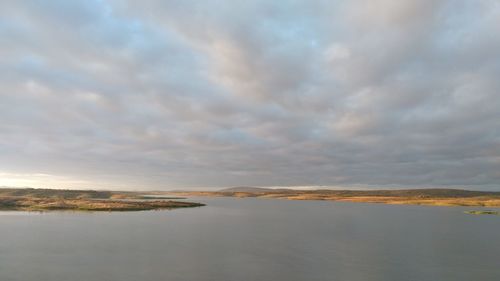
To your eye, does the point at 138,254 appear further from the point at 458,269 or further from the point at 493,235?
the point at 493,235

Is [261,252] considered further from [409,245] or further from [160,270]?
[409,245]

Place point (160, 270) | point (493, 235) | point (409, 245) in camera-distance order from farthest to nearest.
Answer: point (493, 235) < point (409, 245) < point (160, 270)

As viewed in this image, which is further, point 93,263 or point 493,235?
point 493,235

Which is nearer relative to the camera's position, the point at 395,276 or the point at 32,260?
the point at 395,276

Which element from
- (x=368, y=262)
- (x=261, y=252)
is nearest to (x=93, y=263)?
(x=261, y=252)

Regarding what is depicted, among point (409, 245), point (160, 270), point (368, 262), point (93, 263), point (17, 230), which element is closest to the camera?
point (160, 270)

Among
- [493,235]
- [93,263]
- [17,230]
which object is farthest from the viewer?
[493,235]

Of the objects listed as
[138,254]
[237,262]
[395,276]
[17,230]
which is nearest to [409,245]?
[395,276]

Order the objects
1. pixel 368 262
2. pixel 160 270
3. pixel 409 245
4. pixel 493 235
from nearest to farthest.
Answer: pixel 160 270 < pixel 368 262 < pixel 409 245 < pixel 493 235

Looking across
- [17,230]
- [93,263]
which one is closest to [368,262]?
[93,263]
